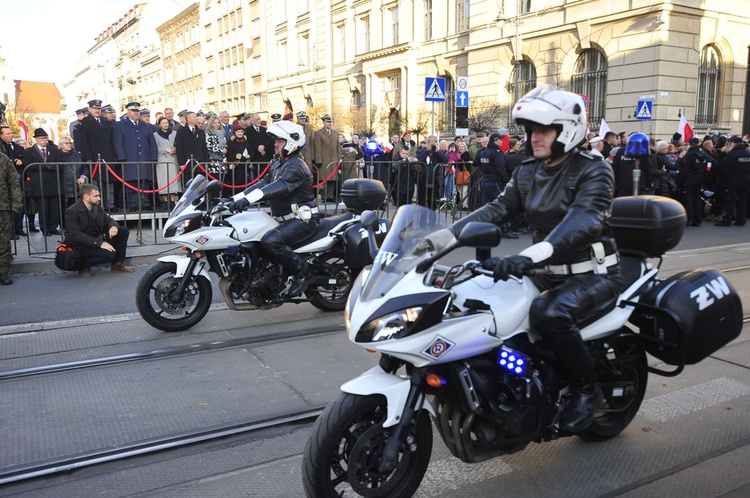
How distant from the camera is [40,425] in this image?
4.07 meters

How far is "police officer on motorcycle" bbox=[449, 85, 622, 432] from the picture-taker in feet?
9.95

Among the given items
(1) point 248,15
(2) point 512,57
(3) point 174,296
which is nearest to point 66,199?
(3) point 174,296

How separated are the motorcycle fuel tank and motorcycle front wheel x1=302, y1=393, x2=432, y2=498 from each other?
3508mm

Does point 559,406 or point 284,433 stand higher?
point 559,406

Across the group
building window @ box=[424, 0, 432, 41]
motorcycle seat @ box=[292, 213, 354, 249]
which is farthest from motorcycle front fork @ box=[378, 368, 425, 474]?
building window @ box=[424, 0, 432, 41]

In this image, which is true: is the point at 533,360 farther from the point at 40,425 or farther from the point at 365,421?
the point at 40,425

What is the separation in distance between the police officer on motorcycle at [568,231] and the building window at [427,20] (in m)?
32.9

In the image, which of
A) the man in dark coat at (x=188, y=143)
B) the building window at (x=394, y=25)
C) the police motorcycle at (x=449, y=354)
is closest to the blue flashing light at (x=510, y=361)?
the police motorcycle at (x=449, y=354)

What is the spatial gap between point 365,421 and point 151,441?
164 cm

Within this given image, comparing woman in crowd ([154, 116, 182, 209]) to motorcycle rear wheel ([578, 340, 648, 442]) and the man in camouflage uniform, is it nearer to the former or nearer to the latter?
the man in camouflage uniform

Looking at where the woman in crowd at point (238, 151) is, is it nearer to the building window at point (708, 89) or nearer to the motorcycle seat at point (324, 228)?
the motorcycle seat at point (324, 228)

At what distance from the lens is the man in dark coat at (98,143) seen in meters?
11.7

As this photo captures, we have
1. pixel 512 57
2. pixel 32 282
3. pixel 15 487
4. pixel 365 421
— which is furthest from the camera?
pixel 512 57

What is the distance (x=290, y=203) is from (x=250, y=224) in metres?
0.46
